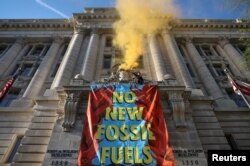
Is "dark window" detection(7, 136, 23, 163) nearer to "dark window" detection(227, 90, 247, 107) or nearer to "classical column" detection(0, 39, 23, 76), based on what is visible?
"classical column" detection(0, 39, 23, 76)

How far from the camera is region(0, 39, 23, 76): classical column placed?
27.6 metres

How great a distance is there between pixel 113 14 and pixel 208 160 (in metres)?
25.7

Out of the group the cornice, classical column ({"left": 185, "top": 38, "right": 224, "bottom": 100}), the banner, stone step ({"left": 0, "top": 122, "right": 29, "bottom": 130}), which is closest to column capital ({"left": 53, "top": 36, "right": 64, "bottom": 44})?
the cornice

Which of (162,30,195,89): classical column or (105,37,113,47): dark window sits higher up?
(105,37,113,47): dark window

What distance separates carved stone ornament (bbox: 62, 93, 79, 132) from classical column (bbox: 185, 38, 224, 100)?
14.1m

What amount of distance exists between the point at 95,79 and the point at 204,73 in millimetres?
12204

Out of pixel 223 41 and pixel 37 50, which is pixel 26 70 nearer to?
pixel 37 50

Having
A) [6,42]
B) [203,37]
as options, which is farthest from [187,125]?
[6,42]

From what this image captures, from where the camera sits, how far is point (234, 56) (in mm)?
30188

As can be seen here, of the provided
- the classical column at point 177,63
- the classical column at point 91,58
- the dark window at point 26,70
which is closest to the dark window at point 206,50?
the classical column at point 177,63

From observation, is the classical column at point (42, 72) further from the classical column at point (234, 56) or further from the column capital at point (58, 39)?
the classical column at point (234, 56)

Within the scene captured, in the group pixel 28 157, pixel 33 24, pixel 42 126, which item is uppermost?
pixel 33 24

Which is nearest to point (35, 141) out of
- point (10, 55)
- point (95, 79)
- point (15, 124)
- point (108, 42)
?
point (15, 124)

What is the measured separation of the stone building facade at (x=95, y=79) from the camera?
15531 mm
